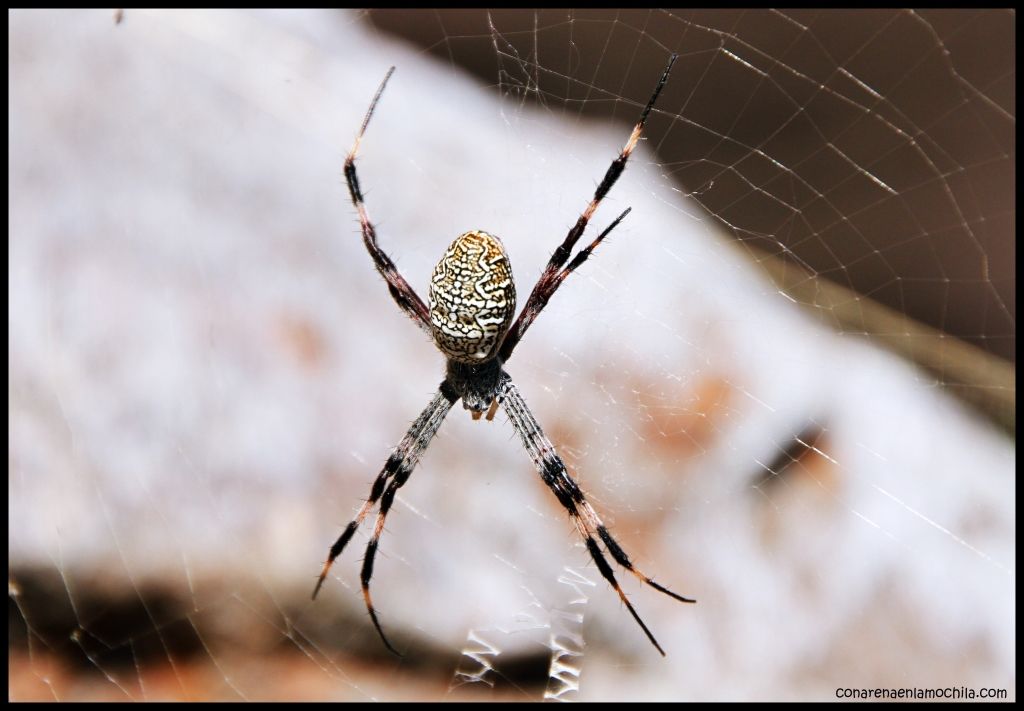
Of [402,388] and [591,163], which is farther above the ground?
Answer: [591,163]

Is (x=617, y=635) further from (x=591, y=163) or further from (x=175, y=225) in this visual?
(x=175, y=225)

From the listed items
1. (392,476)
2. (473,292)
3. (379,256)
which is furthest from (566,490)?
(379,256)

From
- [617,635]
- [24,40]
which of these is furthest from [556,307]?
[24,40]

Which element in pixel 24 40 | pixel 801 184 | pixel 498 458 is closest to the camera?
pixel 801 184

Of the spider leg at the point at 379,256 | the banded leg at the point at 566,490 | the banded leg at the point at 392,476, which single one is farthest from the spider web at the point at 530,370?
the spider leg at the point at 379,256

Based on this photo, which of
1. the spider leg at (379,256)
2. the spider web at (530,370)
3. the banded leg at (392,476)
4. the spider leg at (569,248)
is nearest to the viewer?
the spider leg at (569,248)

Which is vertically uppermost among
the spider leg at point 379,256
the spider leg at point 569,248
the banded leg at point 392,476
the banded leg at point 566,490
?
the spider leg at point 569,248

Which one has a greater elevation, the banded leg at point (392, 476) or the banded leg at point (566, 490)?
the banded leg at point (566, 490)

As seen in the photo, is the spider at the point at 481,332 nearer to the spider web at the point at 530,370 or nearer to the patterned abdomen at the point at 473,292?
the patterned abdomen at the point at 473,292
